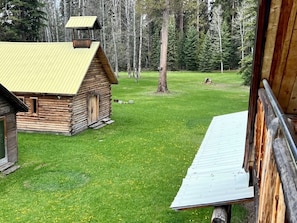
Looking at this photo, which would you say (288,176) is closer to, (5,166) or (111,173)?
(111,173)

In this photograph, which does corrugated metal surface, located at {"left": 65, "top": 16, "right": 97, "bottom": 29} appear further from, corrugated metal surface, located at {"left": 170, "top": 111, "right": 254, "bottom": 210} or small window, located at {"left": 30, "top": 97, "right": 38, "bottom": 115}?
corrugated metal surface, located at {"left": 170, "top": 111, "right": 254, "bottom": 210}

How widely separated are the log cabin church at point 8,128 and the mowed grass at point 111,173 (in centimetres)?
49

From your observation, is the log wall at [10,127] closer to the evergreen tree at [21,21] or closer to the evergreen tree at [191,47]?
the evergreen tree at [21,21]

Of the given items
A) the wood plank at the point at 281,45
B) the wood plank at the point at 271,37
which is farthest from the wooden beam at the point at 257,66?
the wood plank at the point at 281,45

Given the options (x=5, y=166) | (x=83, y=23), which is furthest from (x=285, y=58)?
(x=83, y=23)

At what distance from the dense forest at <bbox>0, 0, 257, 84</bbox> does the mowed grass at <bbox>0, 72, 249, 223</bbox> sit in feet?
70.6

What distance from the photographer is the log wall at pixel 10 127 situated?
12.5m

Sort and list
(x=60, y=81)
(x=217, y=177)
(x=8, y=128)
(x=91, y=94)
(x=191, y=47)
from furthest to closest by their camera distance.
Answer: (x=191, y=47) → (x=91, y=94) → (x=60, y=81) → (x=8, y=128) → (x=217, y=177)

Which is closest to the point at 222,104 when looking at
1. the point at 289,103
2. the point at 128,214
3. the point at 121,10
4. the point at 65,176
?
the point at 65,176

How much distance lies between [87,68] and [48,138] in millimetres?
3978

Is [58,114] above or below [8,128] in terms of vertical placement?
below

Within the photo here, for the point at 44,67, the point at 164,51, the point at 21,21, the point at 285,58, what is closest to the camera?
the point at 285,58

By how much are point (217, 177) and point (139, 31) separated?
47995 millimetres

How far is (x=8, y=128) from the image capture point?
42.2 feet
